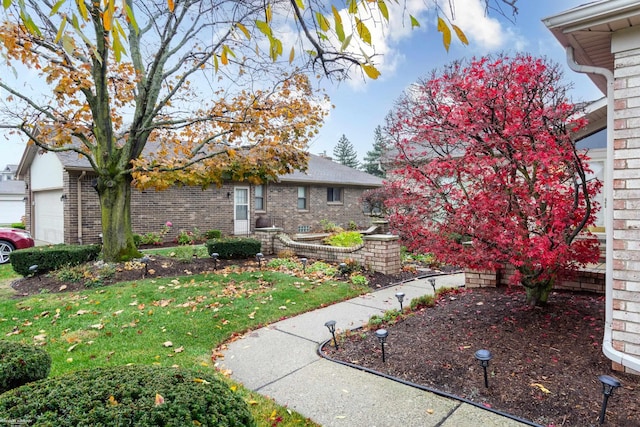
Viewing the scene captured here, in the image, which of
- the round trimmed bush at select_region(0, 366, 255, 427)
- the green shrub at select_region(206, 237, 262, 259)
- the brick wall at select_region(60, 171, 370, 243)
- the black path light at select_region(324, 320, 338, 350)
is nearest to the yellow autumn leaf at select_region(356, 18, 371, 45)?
the round trimmed bush at select_region(0, 366, 255, 427)

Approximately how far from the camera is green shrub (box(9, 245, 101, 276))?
839 centimetres

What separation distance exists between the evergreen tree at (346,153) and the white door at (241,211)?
1453 inches

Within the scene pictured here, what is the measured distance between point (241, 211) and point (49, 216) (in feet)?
25.5

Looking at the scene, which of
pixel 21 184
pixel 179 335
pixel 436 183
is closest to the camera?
pixel 179 335

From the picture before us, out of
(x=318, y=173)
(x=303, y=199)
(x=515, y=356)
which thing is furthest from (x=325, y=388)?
(x=318, y=173)

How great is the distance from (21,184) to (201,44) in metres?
32.4

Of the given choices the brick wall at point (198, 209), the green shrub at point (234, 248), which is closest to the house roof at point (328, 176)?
the brick wall at point (198, 209)

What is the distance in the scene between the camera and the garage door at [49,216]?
1440cm

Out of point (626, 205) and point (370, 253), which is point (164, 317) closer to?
point (370, 253)

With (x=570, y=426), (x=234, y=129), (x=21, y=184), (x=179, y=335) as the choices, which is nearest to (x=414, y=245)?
(x=570, y=426)

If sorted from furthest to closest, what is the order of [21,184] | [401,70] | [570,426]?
[21,184] < [401,70] < [570,426]

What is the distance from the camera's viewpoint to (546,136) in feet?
13.3

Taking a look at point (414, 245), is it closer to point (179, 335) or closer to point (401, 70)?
point (179, 335)

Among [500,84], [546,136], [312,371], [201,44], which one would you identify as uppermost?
[201,44]
